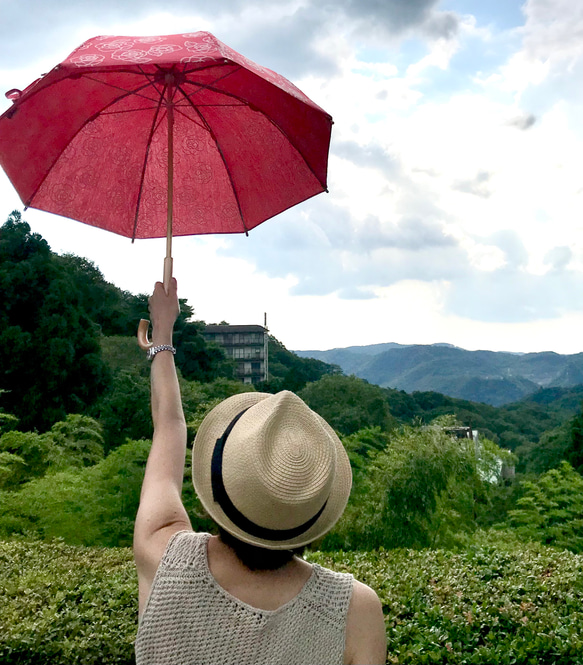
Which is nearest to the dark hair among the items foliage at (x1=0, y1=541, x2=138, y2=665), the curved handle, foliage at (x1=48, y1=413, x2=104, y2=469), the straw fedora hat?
the straw fedora hat

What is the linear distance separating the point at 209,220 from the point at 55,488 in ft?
20.6

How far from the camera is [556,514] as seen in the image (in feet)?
34.0

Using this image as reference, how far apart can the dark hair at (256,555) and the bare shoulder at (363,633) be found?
130 millimetres

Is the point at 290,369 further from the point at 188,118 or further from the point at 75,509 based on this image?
the point at 188,118

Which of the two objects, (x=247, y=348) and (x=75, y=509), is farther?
(x=247, y=348)

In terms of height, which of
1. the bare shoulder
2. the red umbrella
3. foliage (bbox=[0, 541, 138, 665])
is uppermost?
the red umbrella

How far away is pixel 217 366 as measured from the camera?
2783cm

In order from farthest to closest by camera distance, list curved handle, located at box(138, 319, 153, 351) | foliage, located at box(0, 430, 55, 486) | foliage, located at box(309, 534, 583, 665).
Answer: foliage, located at box(0, 430, 55, 486)
foliage, located at box(309, 534, 583, 665)
curved handle, located at box(138, 319, 153, 351)

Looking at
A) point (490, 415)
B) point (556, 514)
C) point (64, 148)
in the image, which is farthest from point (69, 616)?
point (490, 415)

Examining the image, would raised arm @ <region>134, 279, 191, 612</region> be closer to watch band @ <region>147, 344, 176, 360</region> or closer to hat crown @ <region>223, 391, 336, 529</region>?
watch band @ <region>147, 344, 176, 360</region>

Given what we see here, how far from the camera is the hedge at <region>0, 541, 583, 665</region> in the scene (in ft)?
8.89

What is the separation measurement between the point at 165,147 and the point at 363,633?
220 cm

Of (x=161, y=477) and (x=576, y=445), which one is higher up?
(x=161, y=477)

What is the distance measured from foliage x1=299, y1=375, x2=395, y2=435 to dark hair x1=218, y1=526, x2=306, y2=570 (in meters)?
27.4
